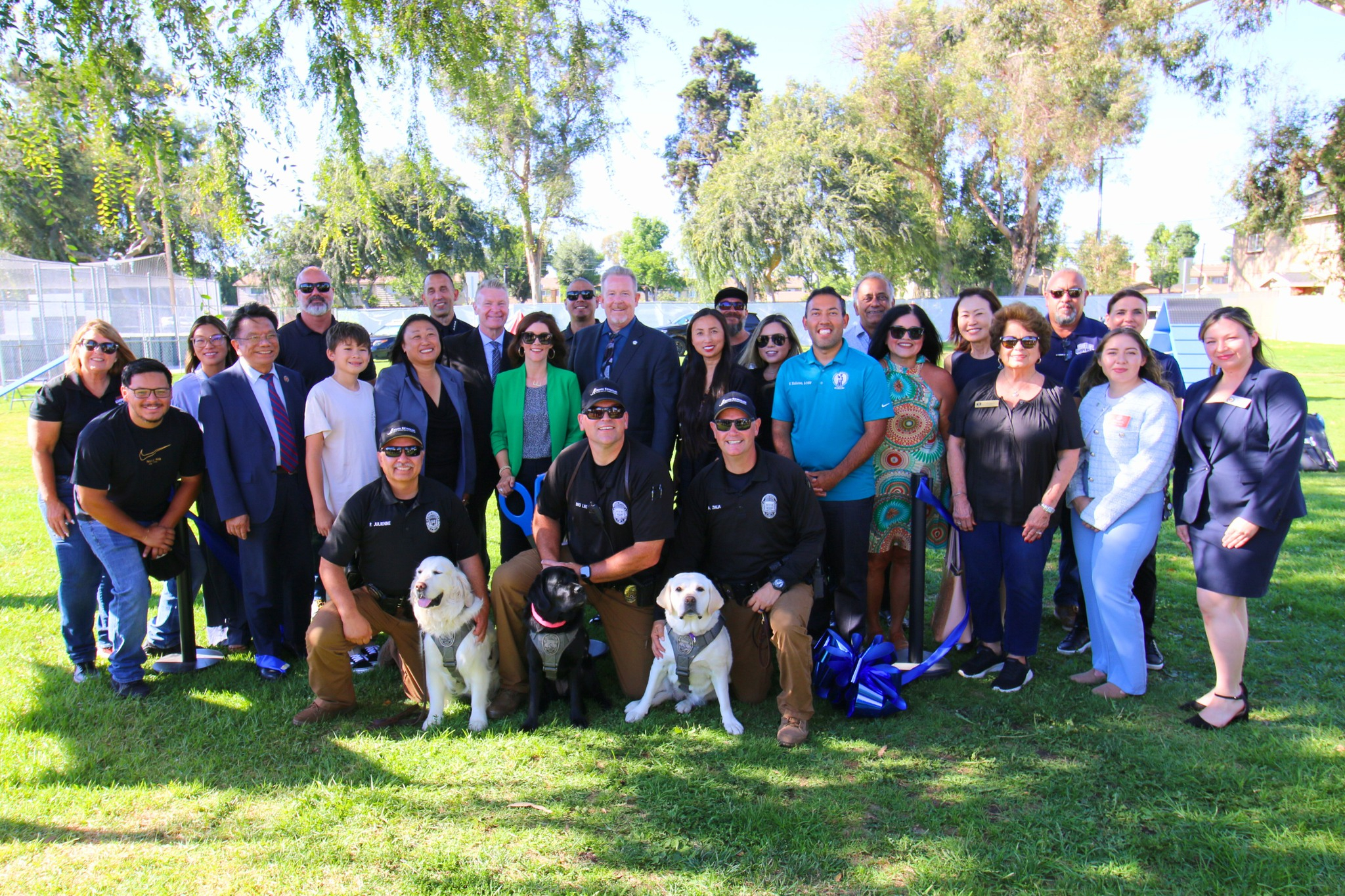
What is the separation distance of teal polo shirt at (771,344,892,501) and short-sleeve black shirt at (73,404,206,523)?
10.9 feet

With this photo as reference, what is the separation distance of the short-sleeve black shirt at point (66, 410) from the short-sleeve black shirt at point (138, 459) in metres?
0.22

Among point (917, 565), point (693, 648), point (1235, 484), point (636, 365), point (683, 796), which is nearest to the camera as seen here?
point (683, 796)

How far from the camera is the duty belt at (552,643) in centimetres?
392

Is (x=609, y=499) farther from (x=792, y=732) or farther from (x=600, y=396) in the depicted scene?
(x=792, y=732)

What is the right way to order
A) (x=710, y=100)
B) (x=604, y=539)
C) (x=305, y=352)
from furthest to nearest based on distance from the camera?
1. (x=710, y=100)
2. (x=305, y=352)
3. (x=604, y=539)

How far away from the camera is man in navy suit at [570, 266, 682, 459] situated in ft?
16.2

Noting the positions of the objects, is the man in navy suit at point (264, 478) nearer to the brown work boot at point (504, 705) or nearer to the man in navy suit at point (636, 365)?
the brown work boot at point (504, 705)

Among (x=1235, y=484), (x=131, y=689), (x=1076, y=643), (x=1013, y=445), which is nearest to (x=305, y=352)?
(x=131, y=689)

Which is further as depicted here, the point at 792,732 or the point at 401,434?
the point at 401,434

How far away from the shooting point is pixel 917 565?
14.5 ft

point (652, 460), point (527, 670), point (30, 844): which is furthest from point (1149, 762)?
point (30, 844)

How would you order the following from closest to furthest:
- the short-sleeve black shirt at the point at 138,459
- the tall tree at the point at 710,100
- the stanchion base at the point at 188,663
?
the short-sleeve black shirt at the point at 138,459, the stanchion base at the point at 188,663, the tall tree at the point at 710,100

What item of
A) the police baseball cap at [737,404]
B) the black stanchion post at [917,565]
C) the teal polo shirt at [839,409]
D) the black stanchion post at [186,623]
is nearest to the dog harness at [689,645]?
the police baseball cap at [737,404]

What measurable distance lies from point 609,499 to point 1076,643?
290cm
